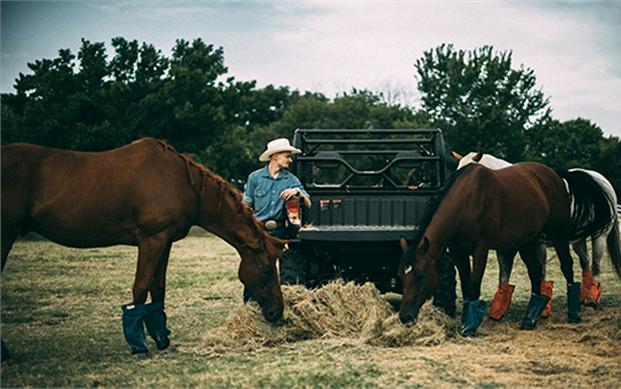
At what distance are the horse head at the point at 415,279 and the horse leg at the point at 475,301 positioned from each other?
487 millimetres

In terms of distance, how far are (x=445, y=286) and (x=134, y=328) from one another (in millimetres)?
3110

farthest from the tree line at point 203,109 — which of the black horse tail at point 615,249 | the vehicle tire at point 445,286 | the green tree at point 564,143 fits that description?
the vehicle tire at point 445,286

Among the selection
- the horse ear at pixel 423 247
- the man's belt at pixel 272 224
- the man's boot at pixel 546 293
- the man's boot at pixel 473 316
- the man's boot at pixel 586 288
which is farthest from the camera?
the man's boot at pixel 586 288

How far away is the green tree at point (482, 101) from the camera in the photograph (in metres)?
31.2

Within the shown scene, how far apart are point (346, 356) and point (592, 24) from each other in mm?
6185

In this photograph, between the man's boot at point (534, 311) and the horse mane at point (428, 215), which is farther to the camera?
the man's boot at point (534, 311)

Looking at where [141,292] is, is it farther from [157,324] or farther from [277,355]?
[277,355]

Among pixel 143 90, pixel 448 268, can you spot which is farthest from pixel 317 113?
pixel 448 268

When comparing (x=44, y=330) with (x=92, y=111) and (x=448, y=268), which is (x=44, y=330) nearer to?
(x=448, y=268)

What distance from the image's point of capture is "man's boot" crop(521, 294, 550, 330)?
730 cm

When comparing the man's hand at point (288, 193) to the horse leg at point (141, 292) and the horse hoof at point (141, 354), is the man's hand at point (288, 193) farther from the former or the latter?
→ the horse hoof at point (141, 354)

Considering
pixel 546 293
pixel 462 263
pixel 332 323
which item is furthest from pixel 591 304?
pixel 332 323

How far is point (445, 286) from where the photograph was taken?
24.0 feet

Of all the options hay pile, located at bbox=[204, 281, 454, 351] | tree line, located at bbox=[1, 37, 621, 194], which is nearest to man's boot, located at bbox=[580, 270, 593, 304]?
hay pile, located at bbox=[204, 281, 454, 351]
